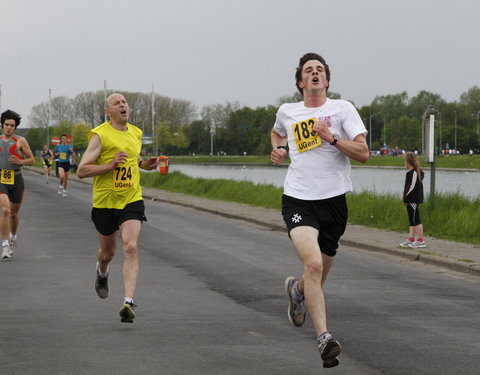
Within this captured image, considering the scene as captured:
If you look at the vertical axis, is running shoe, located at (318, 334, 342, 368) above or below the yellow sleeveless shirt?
below

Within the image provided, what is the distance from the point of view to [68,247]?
42.2 ft

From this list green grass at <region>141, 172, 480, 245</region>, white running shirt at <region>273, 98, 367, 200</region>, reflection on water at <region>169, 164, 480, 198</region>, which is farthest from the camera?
reflection on water at <region>169, 164, 480, 198</region>

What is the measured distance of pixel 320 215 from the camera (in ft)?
19.2

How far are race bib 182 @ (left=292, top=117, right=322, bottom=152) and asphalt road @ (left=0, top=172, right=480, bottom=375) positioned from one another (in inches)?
55.1

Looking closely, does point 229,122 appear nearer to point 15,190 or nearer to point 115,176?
point 15,190

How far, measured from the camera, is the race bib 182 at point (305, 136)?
5.88 m

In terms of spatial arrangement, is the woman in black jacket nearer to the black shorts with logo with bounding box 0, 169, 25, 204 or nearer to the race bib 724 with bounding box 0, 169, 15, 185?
the black shorts with logo with bounding box 0, 169, 25, 204

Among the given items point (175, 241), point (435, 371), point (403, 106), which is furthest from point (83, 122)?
point (435, 371)

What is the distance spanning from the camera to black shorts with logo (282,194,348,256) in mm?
5816

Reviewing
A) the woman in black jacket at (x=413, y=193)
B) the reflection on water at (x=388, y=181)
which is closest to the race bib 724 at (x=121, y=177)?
the woman in black jacket at (x=413, y=193)

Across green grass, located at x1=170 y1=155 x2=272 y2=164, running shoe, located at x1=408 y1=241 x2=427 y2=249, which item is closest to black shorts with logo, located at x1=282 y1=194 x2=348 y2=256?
running shoe, located at x1=408 y1=241 x2=427 y2=249

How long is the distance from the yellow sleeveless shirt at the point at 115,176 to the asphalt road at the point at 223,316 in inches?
38.6

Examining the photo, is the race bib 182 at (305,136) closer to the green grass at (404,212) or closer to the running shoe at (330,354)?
the running shoe at (330,354)

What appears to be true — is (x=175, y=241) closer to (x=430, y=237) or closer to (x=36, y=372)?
(x=430, y=237)
